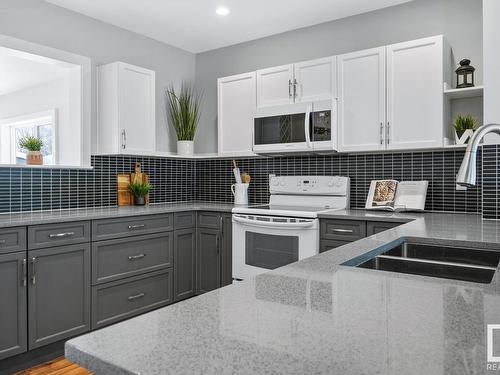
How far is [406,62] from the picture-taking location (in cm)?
285

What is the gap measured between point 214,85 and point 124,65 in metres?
1.14

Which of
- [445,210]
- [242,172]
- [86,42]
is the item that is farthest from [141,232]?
[445,210]

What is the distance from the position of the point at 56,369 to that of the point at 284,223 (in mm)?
1724

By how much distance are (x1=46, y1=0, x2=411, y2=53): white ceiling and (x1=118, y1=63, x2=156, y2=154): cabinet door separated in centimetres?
44

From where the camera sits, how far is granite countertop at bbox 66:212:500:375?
528mm

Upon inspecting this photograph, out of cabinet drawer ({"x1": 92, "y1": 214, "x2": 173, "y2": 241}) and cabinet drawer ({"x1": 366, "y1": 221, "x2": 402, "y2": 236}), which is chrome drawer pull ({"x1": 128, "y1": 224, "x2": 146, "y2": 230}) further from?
cabinet drawer ({"x1": 366, "y1": 221, "x2": 402, "y2": 236})

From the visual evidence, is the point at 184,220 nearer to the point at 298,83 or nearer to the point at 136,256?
the point at 136,256

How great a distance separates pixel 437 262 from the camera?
1360 mm

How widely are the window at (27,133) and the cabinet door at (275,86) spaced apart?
3.02 metres

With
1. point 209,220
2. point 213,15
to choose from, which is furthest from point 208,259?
point 213,15

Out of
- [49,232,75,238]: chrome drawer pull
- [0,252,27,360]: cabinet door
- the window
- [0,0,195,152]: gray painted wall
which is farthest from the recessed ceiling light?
the window

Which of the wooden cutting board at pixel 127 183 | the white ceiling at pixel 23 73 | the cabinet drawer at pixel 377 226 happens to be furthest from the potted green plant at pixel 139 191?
the cabinet drawer at pixel 377 226

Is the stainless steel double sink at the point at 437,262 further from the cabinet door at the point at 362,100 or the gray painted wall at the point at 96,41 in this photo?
the gray painted wall at the point at 96,41

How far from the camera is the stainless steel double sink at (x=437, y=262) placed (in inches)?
51.5
